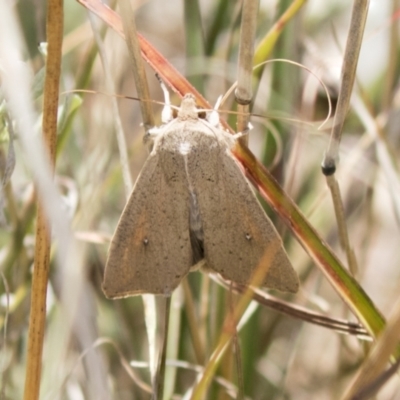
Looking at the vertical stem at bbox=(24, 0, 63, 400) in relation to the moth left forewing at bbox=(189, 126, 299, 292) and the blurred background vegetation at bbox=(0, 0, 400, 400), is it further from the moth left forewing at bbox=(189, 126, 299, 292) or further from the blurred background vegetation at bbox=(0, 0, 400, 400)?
the moth left forewing at bbox=(189, 126, 299, 292)

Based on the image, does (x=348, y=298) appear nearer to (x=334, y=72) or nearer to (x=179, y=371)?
(x=179, y=371)

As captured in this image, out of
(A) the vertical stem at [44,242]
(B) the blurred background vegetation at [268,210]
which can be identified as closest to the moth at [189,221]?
(B) the blurred background vegetation at [268,210]

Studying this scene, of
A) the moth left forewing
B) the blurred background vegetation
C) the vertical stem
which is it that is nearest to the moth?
the moth left forewing

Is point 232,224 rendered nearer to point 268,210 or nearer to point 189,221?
point 189,221

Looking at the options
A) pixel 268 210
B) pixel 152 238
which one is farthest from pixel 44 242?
pixel 268 210

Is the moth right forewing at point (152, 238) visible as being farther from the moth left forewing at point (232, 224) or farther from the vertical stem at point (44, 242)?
the vertical stem at point (44, 242)

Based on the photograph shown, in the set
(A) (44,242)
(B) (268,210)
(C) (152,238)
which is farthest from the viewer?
(B) (268,210)

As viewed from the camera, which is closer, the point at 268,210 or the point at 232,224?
the point at 232,224

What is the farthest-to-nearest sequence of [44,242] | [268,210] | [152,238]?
[268,210], [152,238], [44,242]
